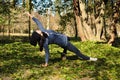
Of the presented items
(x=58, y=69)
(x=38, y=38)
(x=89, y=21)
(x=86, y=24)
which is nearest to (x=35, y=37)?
(x=38, y=38)

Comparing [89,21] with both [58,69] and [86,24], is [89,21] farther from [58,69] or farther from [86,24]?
[58,69]

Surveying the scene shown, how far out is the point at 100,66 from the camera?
1495 centimetres

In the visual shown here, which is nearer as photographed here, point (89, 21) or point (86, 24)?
point (86, 24)

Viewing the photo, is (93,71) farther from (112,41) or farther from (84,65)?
(112,41)

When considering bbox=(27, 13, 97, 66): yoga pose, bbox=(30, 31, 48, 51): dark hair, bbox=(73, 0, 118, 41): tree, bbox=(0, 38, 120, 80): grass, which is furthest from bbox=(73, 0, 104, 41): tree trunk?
bbox=(30, 31, 48, 51): dark hair

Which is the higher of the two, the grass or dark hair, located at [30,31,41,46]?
dark hair, located at [30,31,41,46]

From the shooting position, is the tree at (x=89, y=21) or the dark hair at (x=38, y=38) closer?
the dark hair at (x=38, y=38)

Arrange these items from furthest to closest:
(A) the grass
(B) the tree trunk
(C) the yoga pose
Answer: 1. (B) the tree trunk
2. (C) the yoga pose
3. (A) the grass

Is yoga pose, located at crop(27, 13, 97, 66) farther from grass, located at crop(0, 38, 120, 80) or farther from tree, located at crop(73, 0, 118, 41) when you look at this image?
tree, located at crop(73, 0, 118, 41)

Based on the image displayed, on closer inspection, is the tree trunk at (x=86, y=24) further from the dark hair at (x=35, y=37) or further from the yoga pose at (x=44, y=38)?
the dark hair at (x=35, y=37)

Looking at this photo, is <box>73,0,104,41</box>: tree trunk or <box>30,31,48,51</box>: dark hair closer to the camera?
<box>30,31,48,51</box>: dark hair

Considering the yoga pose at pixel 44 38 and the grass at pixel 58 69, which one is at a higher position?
the yoga pose at pixel 44 38

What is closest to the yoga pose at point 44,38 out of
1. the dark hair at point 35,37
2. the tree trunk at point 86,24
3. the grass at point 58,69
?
the dark hair at point 35,37

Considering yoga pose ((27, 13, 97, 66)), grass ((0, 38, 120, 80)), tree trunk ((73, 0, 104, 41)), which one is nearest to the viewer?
grass ((0, 38, 120, 80))
